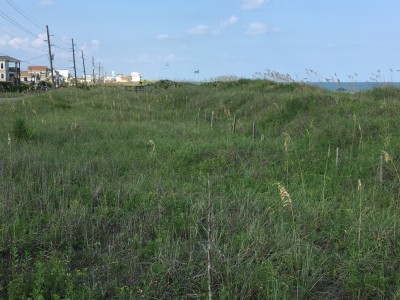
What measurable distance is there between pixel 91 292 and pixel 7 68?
95.4m

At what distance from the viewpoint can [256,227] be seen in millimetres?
3848

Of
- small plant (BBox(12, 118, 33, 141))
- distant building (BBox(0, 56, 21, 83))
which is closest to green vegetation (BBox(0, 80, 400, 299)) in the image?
small plant (BBox(12, 118, 33, 141))

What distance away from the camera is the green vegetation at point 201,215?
9.75 feet

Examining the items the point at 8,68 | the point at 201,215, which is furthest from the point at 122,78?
the point at 201,215

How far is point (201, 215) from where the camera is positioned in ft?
13.9

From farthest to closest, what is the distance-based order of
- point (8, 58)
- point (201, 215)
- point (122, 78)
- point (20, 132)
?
point (122, 78) < point (8, 58) < point (20, 132) < point (201, 215)

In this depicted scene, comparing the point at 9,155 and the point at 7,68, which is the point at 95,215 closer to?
the point at 9,155

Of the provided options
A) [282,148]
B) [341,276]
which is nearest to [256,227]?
[341,276]

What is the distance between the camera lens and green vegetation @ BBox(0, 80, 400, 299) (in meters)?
2.97

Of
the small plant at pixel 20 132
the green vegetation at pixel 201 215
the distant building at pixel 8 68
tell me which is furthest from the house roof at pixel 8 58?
the small plant at pixel 20 132

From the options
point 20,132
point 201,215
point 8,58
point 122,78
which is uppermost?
point 8,58

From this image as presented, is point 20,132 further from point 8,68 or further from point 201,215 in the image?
point 8,68

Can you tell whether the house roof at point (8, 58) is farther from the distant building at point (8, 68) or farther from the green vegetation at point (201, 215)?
the green vegetation at point (201, 215)

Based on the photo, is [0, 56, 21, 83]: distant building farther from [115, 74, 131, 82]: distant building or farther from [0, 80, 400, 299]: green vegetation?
[0, 80, 400, 299]: green vegetation
